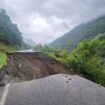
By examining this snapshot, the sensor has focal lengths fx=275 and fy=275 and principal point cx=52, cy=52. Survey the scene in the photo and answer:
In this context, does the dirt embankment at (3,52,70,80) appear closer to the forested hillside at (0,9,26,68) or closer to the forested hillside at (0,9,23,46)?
the forested hillside at (0,9,26,68)

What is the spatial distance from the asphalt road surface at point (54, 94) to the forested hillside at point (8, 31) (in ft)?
158

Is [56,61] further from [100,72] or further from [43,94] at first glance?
[43,94]

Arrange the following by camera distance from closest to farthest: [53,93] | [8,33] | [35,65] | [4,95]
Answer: [4,95]
[53,93]
[35,65]
[8,33]

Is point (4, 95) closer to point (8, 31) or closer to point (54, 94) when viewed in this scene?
point (54, 94)

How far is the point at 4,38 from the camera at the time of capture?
65.0 metres

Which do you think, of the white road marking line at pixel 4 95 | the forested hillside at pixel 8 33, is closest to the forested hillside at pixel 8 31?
the forested hillside at pixel 8 33

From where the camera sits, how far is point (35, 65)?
29859mm

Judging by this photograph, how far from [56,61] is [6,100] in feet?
62.1

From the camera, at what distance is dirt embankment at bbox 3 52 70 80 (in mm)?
27100

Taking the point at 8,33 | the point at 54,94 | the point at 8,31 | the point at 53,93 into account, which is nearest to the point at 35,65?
the point at 53,93

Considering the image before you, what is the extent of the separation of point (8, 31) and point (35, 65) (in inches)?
1667

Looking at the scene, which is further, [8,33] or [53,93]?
[8,33]

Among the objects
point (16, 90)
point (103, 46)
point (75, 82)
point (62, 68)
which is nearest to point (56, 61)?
point (62, 68)

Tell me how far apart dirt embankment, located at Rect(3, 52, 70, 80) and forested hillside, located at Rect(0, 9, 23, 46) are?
3262 cm
